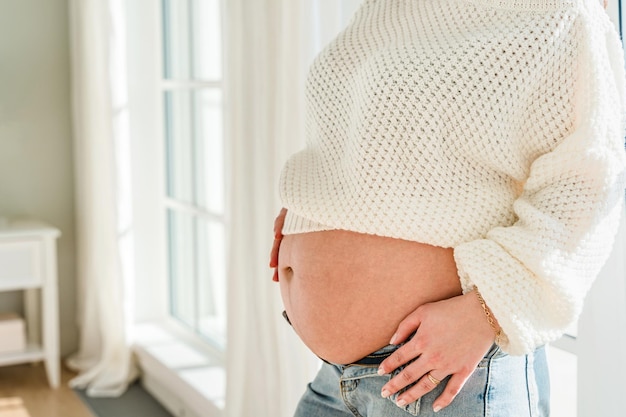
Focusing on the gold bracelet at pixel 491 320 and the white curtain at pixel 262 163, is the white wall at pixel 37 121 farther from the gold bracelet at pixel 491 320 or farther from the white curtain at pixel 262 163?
the gold bracelet at pixel 491 320

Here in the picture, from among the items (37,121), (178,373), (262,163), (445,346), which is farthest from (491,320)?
(37,121)

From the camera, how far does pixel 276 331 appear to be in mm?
2006

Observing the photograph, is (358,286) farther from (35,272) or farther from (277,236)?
(35,272)

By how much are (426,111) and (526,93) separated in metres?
0.14

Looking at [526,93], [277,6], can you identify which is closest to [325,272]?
[526,93]

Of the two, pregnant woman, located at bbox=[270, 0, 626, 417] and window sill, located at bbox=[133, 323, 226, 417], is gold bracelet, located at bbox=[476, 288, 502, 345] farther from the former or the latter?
window sill, located at bbox=[133, 323, 226, 417]

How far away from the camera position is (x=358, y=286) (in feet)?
4.08

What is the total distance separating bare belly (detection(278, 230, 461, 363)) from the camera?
3.94 ft

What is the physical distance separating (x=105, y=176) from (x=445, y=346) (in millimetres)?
2457

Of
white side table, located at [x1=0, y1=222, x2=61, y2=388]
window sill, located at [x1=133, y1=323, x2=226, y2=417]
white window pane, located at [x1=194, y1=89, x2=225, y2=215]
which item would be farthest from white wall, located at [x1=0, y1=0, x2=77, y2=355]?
white window pane, located at [x1=194, y1=89, x2=225, y2=215]

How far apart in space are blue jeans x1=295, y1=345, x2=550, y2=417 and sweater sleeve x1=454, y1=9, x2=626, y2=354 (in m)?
0.08

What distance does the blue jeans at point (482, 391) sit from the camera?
3.83 ft

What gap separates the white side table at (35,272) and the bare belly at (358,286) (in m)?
2.17

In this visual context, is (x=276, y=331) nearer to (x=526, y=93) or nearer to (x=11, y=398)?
(x=526, y=93)
